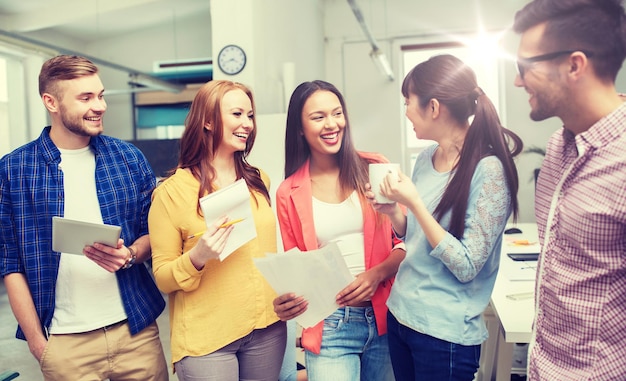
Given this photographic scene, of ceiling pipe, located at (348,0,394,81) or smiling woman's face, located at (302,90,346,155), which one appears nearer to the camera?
smiling woman's face, located at (302,90,346,155)

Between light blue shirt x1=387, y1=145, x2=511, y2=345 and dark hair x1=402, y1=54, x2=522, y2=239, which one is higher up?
dark hair x1=402, y1=54, x2=522, y2=239

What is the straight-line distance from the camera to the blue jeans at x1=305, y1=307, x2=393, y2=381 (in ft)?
4.92

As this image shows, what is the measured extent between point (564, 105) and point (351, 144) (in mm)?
764

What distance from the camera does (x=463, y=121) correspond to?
135cm

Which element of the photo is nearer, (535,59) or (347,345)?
(535,59)

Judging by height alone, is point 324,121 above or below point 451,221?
above

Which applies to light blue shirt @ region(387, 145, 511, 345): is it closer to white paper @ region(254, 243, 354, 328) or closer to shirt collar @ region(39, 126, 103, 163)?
white paper @ region(254, 243, 354, 328)

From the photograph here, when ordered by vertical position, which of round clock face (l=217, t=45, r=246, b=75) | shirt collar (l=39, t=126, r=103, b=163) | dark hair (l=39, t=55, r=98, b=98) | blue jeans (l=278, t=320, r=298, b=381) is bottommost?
blue jeans (l=278, t=320, r=298, b=381)

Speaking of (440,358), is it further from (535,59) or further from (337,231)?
(535,59)

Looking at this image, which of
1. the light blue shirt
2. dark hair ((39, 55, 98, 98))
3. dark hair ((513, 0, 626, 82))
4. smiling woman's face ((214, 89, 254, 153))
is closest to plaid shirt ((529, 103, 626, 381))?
dark hair ((513, 0, 626, 82))

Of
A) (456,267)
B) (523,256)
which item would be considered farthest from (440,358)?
(523,256)

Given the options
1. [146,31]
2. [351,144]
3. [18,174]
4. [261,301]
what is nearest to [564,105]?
[351,144]

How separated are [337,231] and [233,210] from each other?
355mm

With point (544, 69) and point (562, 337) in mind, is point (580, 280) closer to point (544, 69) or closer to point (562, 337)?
point (562, 337)
